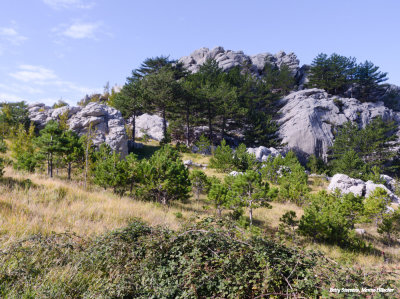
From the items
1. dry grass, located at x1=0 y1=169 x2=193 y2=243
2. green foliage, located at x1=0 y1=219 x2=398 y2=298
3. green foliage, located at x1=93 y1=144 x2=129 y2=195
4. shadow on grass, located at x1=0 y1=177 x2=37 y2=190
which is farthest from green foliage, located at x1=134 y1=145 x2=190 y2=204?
green foliage, located at x1=0 y1=219 x2=398 y2=298

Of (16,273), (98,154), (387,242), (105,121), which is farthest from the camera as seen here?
(105,121)

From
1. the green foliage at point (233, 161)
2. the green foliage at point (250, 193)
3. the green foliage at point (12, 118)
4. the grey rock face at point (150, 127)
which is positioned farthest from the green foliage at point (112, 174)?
the grey rock face at point (150, 127)

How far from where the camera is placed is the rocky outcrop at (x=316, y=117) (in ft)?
121

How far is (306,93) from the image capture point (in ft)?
142

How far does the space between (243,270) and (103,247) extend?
7.62 feet

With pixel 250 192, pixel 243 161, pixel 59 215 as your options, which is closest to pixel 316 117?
pixel 243 161

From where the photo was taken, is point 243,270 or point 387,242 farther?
point 387,242

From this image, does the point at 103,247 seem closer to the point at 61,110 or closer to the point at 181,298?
the point at 181,298

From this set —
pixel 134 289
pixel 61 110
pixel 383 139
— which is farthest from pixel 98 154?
pixel 383 139

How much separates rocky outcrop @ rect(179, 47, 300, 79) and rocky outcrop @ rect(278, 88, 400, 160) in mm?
15748

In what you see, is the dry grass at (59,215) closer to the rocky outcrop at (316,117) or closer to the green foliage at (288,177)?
the green foliage at (288,177)

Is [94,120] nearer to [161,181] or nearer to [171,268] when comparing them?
[161,181]

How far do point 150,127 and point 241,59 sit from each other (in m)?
34.6

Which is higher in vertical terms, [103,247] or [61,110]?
[61,110]
